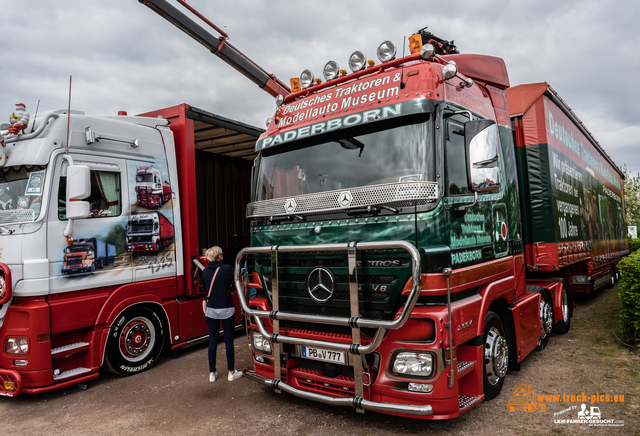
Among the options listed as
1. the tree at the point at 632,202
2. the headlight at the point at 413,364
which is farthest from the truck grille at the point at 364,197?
the tree at the point at 632,202

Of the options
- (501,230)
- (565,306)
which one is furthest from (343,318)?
(565,306)

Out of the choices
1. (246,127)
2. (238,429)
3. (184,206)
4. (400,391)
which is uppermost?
(246,127)

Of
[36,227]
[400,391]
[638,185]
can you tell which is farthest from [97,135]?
[638,185]

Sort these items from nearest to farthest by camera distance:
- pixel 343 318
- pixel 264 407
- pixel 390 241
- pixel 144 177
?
pixel 390 241 → pixel 343 318 → pixel 264 407 → pixel 144 177

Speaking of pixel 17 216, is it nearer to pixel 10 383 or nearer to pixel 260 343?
pixel 10 383

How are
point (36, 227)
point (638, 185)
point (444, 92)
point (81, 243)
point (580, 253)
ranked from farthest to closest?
point (638, 185) < point (580, 253) < point (81, 243) < point (36, 227) < point (444, 92)

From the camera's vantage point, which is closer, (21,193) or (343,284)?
(343,284)

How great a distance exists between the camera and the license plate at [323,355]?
350 cm

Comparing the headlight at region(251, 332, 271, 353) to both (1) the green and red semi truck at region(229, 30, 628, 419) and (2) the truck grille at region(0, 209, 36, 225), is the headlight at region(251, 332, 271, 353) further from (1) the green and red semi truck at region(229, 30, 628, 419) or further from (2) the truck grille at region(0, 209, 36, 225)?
(2) the truck grille at region(0, 209, 36, 225)

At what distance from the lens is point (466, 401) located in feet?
11.5

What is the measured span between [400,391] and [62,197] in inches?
171

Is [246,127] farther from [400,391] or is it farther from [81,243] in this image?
[400,391]

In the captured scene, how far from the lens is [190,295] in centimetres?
632

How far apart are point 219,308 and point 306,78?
9.83 feet
